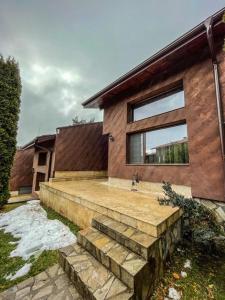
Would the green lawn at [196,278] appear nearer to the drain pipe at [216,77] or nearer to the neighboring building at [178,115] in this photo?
the neighboring building at [178,115]

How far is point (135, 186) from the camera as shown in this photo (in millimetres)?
5969

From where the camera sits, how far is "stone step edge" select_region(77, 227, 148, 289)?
70.6 inches

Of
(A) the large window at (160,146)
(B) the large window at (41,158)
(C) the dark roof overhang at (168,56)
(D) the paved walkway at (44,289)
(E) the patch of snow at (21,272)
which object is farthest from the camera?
(B) the large window at (41,158)

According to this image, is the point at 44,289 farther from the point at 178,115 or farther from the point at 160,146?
the point at 178,115

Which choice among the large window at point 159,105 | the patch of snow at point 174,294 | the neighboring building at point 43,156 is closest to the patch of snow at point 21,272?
the patch of snow at point 174,294

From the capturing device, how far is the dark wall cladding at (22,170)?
1410cm

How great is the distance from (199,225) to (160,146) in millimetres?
2906

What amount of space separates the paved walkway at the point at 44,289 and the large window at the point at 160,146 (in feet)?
14.0

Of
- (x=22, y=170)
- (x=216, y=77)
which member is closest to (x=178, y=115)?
(x=216, y=77)

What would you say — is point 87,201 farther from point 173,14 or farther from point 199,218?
point 173,14

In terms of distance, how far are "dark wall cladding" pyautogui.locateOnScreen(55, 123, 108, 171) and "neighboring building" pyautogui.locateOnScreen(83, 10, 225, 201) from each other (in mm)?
3288

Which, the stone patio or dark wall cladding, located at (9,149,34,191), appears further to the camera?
dark wall cladding, located at (9,149,34,191)

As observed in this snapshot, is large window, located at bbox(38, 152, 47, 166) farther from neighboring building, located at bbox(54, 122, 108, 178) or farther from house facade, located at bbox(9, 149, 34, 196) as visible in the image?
neighboring building, located at bbox(54, 122, 108, 178)

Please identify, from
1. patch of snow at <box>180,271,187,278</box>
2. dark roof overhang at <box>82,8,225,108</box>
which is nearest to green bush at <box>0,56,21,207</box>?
dark roof overhang at <box>82,8,225,108</box>
